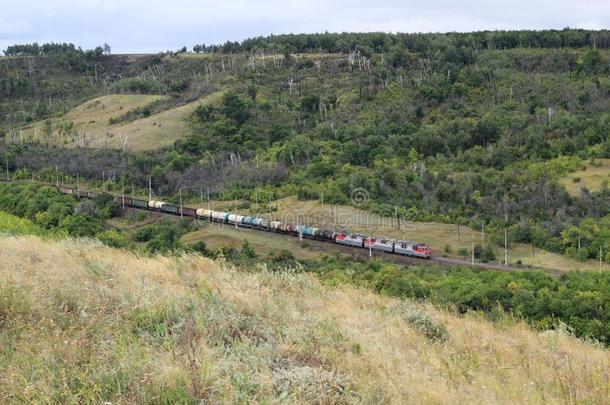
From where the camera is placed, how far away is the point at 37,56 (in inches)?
4941

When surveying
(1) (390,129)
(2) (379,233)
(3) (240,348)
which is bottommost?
(2) (379,233)

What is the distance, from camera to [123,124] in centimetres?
8400

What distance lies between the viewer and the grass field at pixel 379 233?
36.0 meters

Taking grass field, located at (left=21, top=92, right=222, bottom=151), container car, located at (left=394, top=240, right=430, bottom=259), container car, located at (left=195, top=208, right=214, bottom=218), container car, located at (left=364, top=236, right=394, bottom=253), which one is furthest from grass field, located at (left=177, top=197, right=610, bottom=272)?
grass field, located at (left=21, top=92, right=222, bottom=151)

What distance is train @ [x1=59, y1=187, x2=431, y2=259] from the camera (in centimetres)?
3716

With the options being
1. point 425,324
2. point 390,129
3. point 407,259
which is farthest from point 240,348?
point 390,129

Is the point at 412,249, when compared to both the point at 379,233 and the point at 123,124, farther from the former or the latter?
the point at 123,124

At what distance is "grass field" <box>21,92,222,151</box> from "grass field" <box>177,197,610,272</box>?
2514cm

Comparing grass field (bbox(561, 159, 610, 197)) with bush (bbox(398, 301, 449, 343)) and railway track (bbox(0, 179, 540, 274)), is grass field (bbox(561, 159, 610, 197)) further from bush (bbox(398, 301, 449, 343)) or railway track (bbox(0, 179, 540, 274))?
bush (bbox(398, 301, 449, 343))

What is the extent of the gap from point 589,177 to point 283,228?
78.6 ft

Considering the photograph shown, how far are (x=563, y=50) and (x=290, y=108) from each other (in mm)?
37181

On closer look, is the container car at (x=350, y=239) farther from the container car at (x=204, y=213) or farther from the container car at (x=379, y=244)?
the container car at (x=204, y=213)

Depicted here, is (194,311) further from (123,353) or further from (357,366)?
(357,366)

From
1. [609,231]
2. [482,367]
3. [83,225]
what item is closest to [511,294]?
[609,231]
